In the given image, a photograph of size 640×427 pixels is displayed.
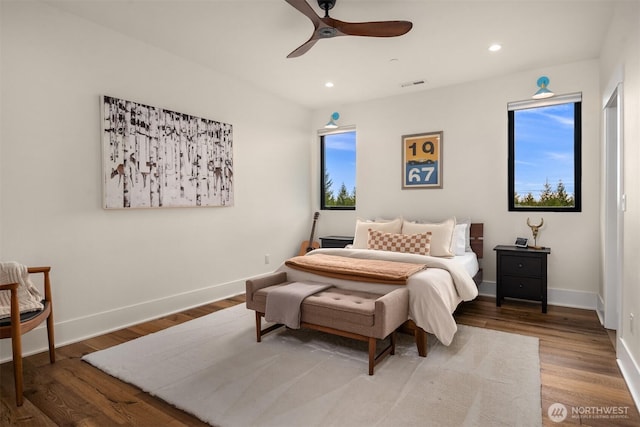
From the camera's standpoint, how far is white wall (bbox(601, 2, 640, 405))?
217 cm

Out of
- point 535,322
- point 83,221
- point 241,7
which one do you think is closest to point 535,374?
point 535,322

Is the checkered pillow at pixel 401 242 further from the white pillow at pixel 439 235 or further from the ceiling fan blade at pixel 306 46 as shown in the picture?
the ceiling fan blade at pixel 306 46

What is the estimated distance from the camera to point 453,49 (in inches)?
142

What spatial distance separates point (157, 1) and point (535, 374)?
12.5ft

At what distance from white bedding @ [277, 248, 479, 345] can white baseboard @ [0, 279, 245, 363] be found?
4.04 feet

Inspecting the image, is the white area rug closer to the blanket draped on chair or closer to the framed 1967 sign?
the blanket draped on chair

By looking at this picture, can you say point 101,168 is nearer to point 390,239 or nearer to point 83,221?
point 83,221

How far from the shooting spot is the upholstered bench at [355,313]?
2439 millimetres

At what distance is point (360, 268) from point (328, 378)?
1.01 metres

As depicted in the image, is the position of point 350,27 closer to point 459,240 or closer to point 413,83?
point 413,83

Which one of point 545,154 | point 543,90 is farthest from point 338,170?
point 543,90

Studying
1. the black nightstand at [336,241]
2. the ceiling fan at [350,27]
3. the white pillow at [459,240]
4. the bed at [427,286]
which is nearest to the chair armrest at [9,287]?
the bed at [427,286]

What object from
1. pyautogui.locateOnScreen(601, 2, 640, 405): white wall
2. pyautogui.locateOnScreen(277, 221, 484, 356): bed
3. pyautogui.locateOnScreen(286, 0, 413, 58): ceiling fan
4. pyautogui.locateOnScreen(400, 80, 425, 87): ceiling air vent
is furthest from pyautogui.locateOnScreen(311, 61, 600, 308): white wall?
pyautogui.locateOnScreen(286, 0, 413, 58): ceiling fan

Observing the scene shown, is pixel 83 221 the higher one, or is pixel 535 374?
pixel 83 221
